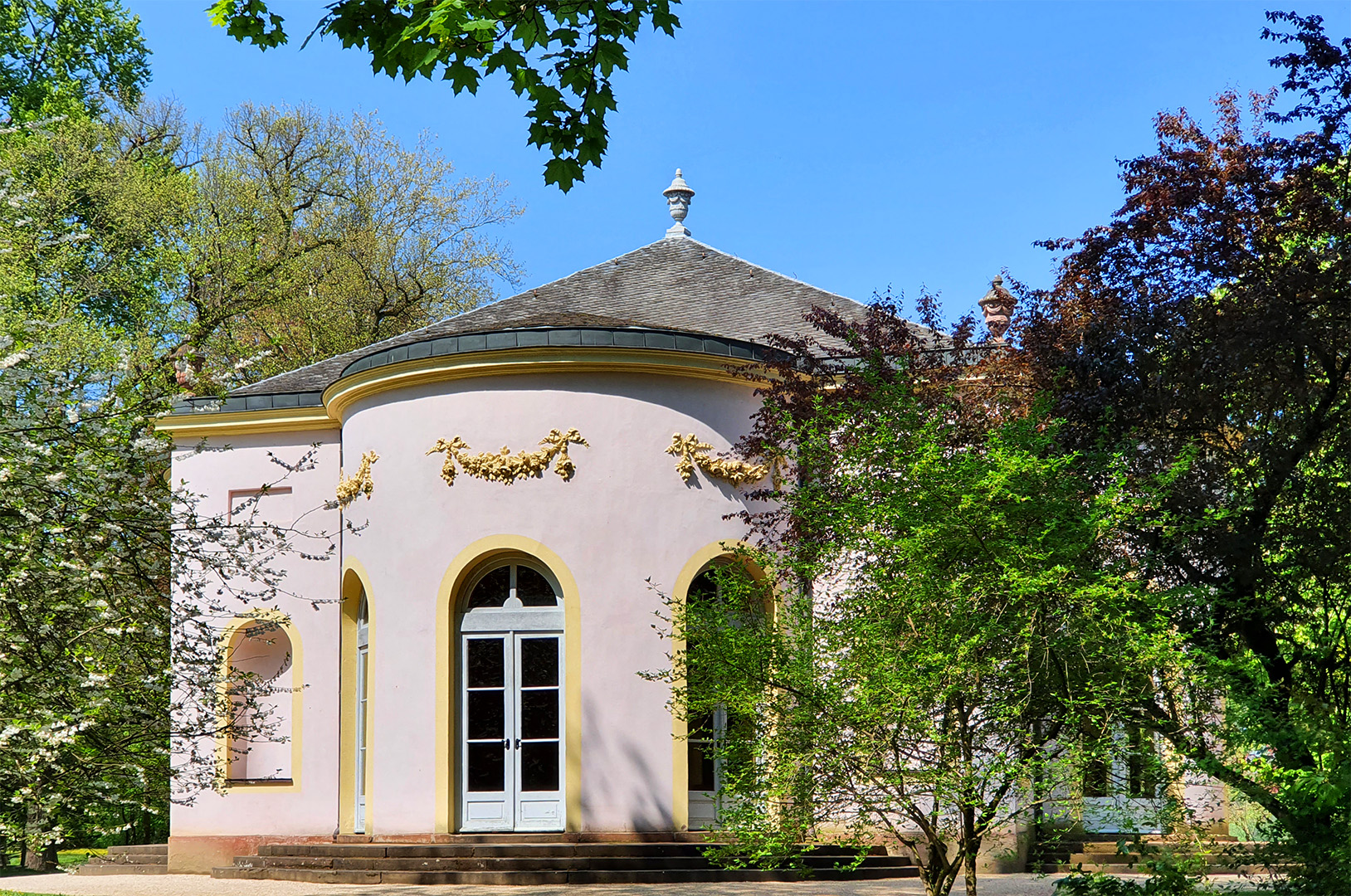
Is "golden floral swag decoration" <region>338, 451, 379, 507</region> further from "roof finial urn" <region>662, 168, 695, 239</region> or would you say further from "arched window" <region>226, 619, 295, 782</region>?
"roof finial urn" <region>662, 168, 695, 239</region>

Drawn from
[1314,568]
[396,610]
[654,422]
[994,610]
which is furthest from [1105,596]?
[396,610]

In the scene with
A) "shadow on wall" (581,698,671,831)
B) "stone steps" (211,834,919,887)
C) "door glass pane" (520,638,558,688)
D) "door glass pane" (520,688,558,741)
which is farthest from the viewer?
"door glass pane" (520,638,558,688)

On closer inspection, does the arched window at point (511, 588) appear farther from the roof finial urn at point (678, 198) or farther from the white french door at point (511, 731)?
the roof finial urn at point (678, 198)

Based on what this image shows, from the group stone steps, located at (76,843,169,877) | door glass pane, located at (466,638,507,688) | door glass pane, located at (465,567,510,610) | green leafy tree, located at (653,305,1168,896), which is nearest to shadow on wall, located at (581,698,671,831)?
door glass pane, located at (466,638,507,688)

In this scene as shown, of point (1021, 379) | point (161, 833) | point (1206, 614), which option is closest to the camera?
point (1206, 614)

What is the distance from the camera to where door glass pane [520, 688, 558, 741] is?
1390cm

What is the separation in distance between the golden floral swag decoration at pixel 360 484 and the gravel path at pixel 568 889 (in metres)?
4.08

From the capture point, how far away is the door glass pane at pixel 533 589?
46.5 ft

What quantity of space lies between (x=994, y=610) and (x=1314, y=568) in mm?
2567

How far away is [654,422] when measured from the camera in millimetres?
14156

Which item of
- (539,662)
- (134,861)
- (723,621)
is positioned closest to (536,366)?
(539,662)

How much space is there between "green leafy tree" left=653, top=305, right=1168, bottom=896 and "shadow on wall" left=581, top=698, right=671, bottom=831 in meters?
4.54

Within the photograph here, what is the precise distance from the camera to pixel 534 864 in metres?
12.7

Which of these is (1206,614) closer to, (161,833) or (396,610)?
(396,610)
